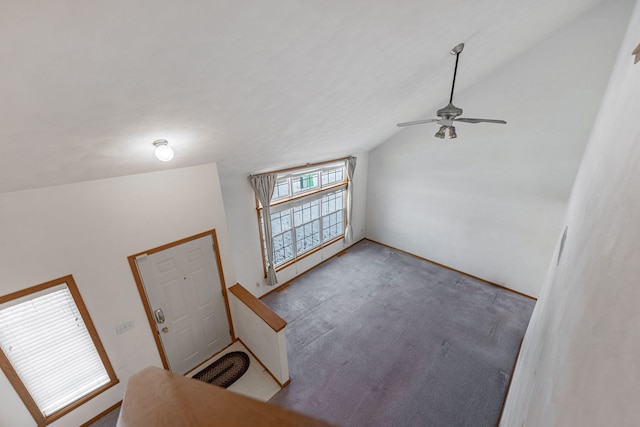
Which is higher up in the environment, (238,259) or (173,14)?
(173,14)

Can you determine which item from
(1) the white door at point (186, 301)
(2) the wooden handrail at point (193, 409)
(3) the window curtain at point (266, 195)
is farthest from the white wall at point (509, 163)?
(1) the white door at point (186, 301)

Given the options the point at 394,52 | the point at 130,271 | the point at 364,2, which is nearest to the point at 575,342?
the point at 364,2

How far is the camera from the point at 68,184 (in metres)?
2.34

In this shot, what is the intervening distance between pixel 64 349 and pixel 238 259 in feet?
7.36

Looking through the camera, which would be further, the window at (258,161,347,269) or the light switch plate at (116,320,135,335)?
the window at (258,161,347,269)

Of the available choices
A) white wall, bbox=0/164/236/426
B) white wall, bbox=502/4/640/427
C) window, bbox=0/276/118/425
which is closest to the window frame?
white wall, bbox=0/164/236/426

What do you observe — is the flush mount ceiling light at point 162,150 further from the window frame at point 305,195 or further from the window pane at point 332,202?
the window pane at point 332,202

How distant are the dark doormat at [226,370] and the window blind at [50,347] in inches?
47.2

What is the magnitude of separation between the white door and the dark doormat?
19 cm

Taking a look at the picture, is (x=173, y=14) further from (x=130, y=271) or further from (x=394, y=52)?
(x=130, y=271)

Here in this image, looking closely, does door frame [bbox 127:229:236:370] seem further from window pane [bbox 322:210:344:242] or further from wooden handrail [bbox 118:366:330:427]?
wooden handrail [bbox 118:366:330:427]

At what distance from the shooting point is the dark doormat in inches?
134

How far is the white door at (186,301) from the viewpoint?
306 cm

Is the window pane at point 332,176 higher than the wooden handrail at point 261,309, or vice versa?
the window pane at point 332,176
